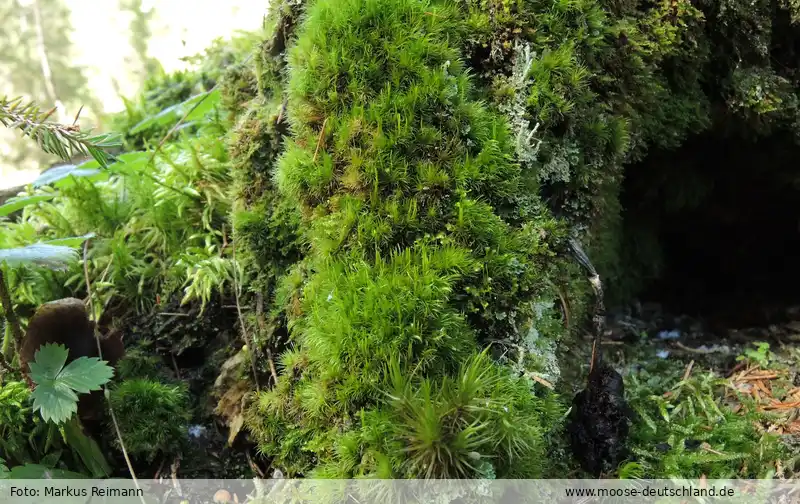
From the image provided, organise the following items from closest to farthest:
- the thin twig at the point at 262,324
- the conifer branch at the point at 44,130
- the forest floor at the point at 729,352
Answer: the conifer branch at the point at 44,130 < the thin twig at the point at 262,324 < the forest floor at the point at 729,352

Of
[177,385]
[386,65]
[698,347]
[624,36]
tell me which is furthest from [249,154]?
[698,347]

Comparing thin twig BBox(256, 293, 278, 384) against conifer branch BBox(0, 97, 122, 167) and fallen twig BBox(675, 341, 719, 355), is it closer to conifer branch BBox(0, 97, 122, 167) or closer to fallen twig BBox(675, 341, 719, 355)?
conifer branch BBox(0, 97, 122, 167)

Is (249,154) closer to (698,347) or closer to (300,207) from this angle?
(300,207)

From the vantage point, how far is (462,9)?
1.71m

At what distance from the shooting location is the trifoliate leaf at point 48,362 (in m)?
1.47

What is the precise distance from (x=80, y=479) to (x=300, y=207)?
1220 mm

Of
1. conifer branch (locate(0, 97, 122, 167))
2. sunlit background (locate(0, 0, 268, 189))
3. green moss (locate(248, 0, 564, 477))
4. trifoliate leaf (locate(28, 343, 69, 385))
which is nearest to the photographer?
green moss (locate(248, 0, 564, 477))

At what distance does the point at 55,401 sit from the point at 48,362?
0.16 metres

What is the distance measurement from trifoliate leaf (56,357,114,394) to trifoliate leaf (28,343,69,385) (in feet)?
0.08

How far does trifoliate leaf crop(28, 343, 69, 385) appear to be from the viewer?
4.82ft

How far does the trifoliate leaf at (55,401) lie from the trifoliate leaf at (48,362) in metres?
0.03

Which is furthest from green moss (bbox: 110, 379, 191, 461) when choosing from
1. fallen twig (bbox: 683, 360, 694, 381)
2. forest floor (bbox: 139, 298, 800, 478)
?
fallen twig (bbox: 683, 360, 694, 381)

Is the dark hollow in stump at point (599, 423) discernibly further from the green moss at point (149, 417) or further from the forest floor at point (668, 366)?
the green moss at point (149, 417)

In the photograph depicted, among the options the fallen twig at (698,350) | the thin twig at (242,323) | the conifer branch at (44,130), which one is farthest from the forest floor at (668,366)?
the conifer branch at (44,130)
